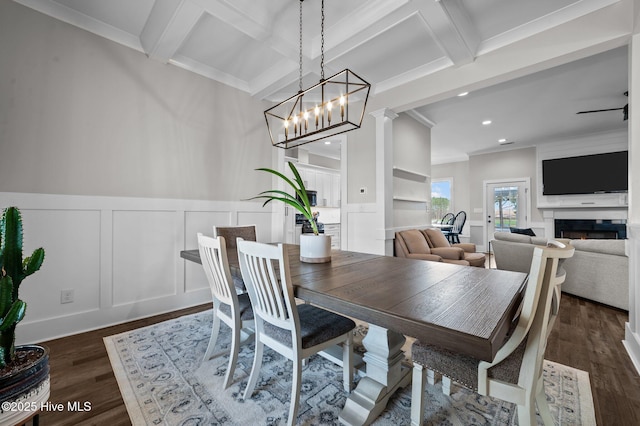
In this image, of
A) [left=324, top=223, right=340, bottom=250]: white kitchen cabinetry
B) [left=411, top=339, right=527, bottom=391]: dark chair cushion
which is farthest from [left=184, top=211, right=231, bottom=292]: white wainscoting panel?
[left=324, top=223, right=340, bottom=250]: white kitchen cabinetry

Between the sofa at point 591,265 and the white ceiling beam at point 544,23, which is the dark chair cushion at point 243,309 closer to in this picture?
the white ceiling beam at point 544,23

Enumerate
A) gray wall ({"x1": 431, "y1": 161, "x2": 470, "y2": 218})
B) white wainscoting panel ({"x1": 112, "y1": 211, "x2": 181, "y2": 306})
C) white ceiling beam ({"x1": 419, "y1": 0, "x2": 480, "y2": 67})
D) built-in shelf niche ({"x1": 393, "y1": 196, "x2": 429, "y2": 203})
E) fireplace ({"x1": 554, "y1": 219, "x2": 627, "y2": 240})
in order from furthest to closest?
1. gray wall ({"x1": 431, "y1": 161, "x2": 470, "y2": 218})
2. fireplace ({"x1": 554, "y1": 219, "x2": 627, "y2": 240})
3. built-in shelf niche ({"x1": 393, "y1": 196, "x2": 429, "y2": 203})
4. white wainscoting panel ({"x1": 112, "y1": 211, "x2": 181, "y2": 306})
5. white ceiling beam ({"x1": 419, "y1": 0, "x2": 480, "y2": 67})

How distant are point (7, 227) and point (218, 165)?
2.34m

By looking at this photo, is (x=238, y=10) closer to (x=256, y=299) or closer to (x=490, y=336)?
(x=256, y=299)

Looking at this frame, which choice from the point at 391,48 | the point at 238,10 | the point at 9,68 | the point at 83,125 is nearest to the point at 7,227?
the point at 83,125

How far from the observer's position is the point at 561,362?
1.95 meters

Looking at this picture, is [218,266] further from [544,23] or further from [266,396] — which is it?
[544,23]

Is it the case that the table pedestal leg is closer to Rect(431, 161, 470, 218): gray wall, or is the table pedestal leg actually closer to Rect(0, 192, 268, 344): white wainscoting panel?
Rect(0, 192, 268, 344): white wainscoting panel

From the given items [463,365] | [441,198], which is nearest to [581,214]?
[441,198]

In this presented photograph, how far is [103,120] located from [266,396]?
2.76 m

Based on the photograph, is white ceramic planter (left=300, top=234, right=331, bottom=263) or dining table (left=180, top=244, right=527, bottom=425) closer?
dining table (left=180, top=244, right=527, bottom=425)

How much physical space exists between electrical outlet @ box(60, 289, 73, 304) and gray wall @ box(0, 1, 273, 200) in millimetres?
861

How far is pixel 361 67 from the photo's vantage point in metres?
3.11

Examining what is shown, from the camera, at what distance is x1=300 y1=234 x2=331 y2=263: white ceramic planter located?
72.3 inches
